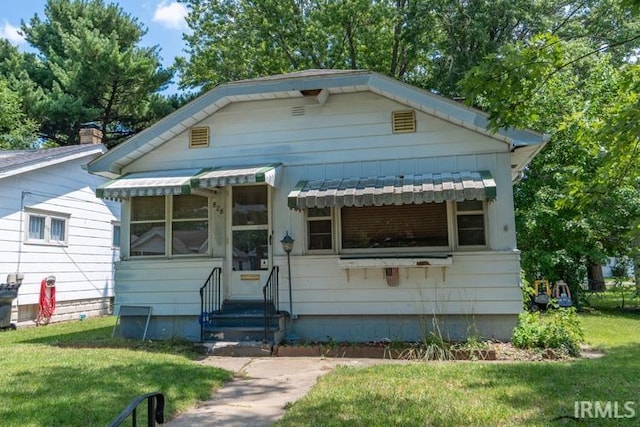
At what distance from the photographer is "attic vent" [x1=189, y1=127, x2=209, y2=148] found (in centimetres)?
977

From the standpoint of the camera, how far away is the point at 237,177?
27.3 ft

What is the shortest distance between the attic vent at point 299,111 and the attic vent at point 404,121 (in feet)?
5.69

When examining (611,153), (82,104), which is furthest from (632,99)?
(82,104)

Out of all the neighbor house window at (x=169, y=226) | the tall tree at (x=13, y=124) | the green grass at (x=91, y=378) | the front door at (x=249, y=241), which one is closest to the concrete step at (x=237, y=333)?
the green grass at (x=91, y=378)

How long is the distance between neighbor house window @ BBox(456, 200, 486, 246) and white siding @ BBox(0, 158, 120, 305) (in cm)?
1057

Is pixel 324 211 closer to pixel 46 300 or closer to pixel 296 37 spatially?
pixel 46 300

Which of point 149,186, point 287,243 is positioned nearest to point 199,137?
point 149,186

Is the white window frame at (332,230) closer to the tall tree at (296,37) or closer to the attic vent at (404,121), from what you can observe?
the attic vent at (404,121)

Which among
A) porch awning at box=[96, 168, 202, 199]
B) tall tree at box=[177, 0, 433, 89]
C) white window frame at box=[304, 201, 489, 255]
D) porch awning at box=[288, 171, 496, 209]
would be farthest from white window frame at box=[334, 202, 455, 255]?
tall tree at box=[177, 0, 433, 89]

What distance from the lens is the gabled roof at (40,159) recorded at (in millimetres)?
11375

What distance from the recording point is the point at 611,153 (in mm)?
4855

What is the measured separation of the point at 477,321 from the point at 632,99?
4510 mm

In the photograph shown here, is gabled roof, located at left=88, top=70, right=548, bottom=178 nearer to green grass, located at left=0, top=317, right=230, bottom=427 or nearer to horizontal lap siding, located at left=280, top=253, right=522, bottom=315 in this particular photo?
horizontal lap siding, located at left=280, top=253, right=522, bottom=315

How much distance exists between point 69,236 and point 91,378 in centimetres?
904
